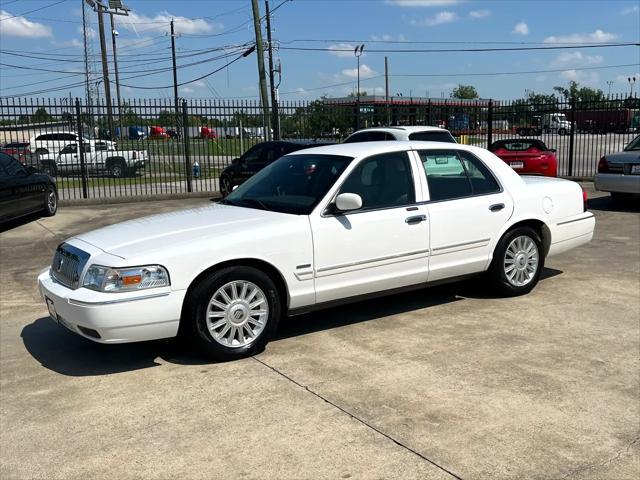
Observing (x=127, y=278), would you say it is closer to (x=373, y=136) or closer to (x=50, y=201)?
(x=373, y=136)

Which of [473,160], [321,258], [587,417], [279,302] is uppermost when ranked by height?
[473,160]

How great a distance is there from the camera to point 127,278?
4.34 m

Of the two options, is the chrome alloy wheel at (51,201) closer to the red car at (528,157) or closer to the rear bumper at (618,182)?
the red car at (528,157)

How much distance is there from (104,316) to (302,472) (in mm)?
1879

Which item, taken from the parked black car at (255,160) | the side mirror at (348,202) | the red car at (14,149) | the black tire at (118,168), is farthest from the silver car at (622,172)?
the black tire at (118,168)

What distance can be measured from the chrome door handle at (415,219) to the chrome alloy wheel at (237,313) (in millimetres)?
1448

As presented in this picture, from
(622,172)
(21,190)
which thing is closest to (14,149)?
(21,190)

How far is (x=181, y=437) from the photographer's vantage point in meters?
3.61

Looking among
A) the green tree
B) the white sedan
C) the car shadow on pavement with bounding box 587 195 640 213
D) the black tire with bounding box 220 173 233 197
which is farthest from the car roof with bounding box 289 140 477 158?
the green tree

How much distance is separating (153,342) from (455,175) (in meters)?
3.10

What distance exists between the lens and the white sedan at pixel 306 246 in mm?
4426

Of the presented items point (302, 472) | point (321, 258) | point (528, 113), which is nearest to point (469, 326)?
point (321, 258)

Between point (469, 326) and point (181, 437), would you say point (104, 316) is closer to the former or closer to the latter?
point (181, 437)

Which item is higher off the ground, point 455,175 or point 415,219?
point 455,175
